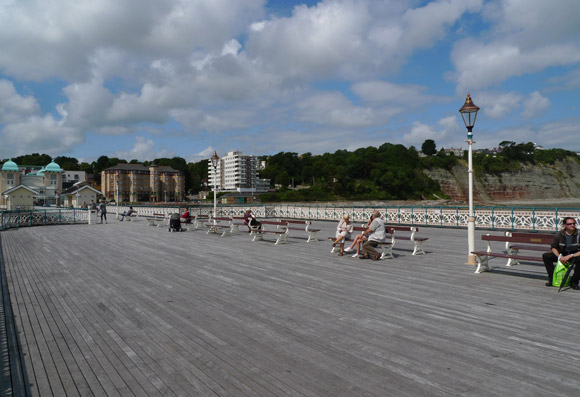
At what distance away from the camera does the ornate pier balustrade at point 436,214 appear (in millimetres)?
16500

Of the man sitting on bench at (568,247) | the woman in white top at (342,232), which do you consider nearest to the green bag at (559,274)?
the man sitting on bench at (568,247)

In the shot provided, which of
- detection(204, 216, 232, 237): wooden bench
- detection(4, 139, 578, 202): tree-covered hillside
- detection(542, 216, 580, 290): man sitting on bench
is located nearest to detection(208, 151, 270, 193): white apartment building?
detection(4, 139, 578, 202): tree-covered hillside

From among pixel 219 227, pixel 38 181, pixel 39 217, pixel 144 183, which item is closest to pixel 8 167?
pixel 38 181

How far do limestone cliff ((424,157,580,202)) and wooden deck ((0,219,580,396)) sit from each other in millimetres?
118037

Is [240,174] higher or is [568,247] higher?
[240,174]

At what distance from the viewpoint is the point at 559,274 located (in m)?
6.71

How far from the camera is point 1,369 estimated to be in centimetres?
381

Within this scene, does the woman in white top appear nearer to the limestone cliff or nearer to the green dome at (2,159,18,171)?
the green dome at (2,159,18,171)

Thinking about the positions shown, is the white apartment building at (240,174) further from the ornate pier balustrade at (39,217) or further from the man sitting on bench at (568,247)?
the man sitting on bench at (568,247)

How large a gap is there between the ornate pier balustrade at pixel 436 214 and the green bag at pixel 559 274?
36.3 feet

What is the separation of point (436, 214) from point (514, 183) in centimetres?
12535

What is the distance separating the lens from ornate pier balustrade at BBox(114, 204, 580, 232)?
16.5 meters

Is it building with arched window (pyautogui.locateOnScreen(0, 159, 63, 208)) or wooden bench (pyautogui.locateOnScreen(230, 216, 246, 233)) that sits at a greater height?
building with arched window (pyautogui.locateOnScreen(0, 159, 63, 208))

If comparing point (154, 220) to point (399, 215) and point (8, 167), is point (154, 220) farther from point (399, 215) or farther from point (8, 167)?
point (8, 167)
